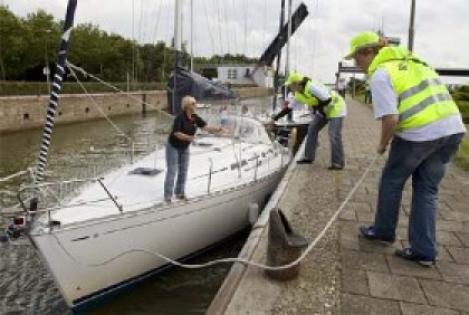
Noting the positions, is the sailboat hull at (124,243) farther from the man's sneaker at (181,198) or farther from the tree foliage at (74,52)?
the tree foliage at (74,52)

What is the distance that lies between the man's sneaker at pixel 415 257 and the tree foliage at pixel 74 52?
14268mm

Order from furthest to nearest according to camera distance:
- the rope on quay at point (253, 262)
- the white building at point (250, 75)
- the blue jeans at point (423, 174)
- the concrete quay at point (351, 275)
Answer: the white building at point (250, 75)
the blue jeans at point (423, 174)
the rope on quay at point (253, 262)
the concrete quay at point (351, 275)

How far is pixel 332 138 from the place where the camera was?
9.45m

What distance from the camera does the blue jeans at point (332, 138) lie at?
9.47 m

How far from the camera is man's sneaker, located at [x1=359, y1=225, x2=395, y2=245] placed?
527cm

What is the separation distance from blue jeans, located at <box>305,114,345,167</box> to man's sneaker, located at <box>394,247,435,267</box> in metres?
4.70

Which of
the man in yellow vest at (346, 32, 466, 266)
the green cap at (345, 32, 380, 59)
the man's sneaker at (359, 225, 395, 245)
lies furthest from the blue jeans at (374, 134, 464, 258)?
the green cap at (345, 32, 380, 59)

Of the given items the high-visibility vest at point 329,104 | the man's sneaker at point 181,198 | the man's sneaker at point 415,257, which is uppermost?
the high-visibility vest at point 329,104

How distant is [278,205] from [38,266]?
3719 mm

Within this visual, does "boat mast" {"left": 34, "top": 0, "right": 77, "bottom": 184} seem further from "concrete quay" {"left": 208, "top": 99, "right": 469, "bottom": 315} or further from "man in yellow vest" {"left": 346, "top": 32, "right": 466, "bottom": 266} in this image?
"man in yellow vest" {"left": 346, "top": 32, "right": 466, "bottom": 266}

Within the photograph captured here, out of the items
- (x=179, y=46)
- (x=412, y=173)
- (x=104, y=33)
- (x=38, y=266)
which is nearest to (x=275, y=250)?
(x=412, y=173)

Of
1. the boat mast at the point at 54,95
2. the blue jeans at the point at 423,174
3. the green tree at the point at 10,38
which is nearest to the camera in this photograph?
the blue jeans at the point at 423,174

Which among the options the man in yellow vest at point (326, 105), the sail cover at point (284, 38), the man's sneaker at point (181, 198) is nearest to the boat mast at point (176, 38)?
the man in yellow vest at point (326, 105)

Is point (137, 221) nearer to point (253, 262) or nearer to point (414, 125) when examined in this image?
point (253, 262)
